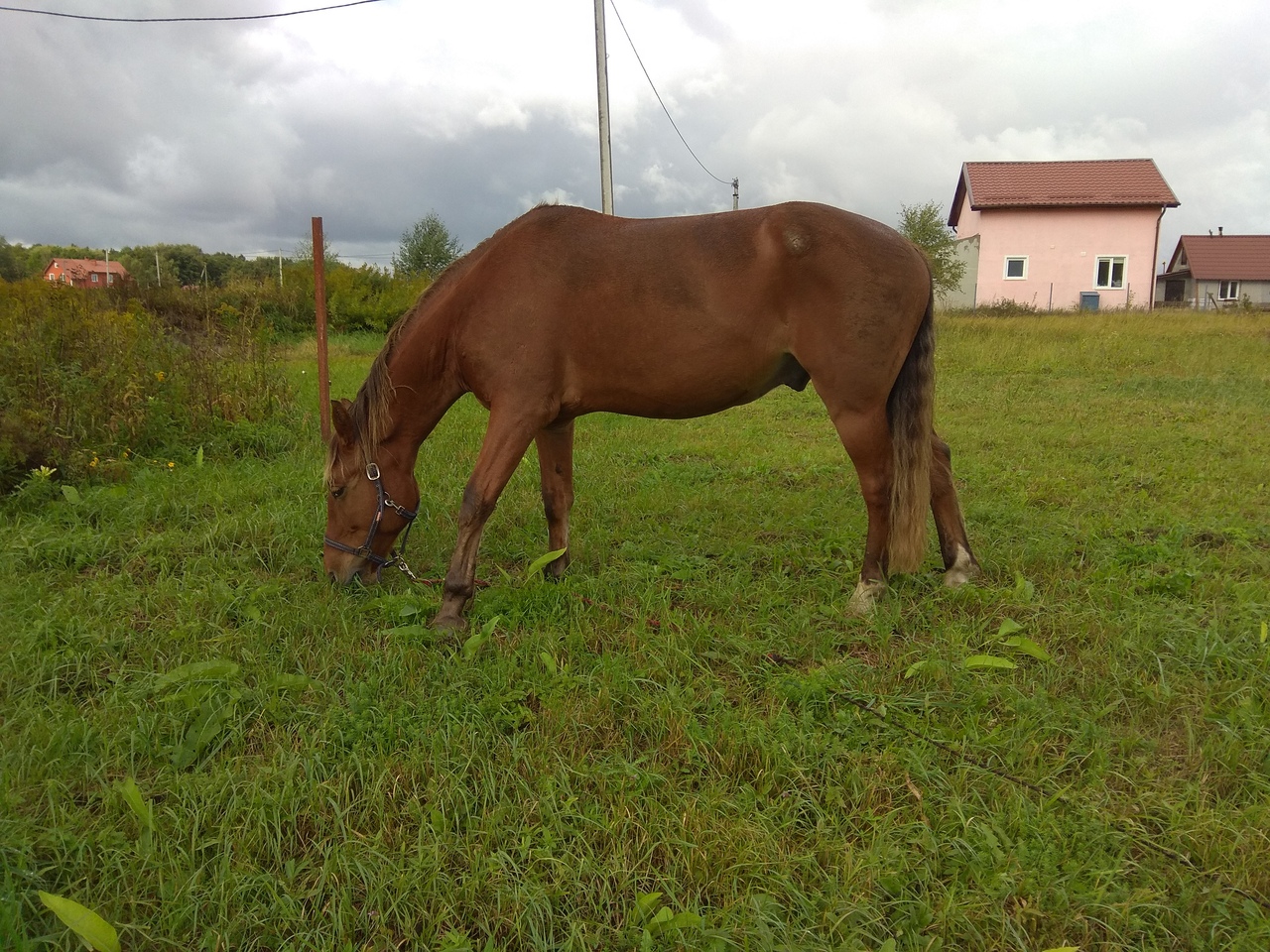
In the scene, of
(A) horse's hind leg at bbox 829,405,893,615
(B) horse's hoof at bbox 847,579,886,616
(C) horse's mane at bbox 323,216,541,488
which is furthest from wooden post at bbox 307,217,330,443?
(B) horse's hoof at bbox 847,579,886,616

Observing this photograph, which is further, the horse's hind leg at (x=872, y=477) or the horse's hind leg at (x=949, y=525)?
the horse's hind leg at (x=949, y=525)

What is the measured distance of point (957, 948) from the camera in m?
1.75

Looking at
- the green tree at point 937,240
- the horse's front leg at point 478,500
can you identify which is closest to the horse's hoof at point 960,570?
the horse's front leg at point 478,500

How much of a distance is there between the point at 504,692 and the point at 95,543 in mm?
2928

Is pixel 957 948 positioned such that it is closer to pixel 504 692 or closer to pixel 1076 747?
pixel 1076 747

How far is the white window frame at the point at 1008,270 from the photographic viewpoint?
30188 millimetres

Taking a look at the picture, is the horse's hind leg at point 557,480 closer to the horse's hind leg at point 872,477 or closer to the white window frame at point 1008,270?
the horse's hind leg at point 872,477

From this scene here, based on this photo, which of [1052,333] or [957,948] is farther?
[1052,333]

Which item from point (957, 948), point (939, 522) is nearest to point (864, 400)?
point (939, 522)

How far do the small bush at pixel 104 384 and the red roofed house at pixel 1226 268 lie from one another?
48.0 meters

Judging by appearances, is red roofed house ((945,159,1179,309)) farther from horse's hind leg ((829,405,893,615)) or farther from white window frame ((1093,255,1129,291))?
A: horse's hind leg ((829,405,893,615))

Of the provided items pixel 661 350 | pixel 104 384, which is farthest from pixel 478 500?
pixel 104 384

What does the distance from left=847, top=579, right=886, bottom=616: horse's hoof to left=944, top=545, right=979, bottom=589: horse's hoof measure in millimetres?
453

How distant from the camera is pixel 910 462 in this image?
3621 millimetres
